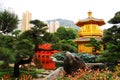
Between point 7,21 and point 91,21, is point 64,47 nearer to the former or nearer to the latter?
point 7,21

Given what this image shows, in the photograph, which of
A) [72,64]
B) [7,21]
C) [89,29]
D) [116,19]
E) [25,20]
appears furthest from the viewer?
[25,20]

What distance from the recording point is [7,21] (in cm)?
1253

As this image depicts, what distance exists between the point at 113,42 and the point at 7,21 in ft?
14.4

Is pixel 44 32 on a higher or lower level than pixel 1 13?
lower

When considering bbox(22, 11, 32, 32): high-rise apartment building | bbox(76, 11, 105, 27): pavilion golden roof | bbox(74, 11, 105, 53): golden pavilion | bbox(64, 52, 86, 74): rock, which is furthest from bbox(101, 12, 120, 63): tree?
bbox(22, 11, 32, 32): high-rise apartment building

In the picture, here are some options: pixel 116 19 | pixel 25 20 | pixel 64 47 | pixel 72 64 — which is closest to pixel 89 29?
pixel 64 47

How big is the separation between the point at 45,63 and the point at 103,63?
10.3 m

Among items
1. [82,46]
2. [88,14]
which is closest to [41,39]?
[82,46]

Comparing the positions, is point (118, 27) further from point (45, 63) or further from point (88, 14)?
point (88, 14)

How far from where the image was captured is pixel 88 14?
2711 cm

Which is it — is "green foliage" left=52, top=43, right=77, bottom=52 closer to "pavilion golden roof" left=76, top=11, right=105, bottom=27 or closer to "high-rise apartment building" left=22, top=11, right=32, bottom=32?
"pavilion golden roof" left=76, top=11, right=105, bottom=27

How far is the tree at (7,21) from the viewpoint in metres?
12.3

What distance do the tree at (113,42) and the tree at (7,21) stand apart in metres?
3.80

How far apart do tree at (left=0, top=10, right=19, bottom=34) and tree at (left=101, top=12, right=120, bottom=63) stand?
380cm
